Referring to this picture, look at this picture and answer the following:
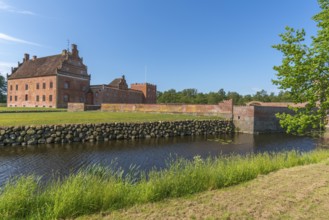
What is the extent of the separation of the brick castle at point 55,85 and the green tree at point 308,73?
45.9 metres

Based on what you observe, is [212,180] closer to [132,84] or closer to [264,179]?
[264,179]

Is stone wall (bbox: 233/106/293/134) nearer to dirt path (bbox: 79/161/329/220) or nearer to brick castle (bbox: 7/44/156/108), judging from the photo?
dirt path (bbox: 79/161/329/220)

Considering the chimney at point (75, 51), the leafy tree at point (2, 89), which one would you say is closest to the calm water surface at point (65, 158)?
the chimney at point (75, 51)

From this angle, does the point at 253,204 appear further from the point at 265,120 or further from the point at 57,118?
the point at 265,120

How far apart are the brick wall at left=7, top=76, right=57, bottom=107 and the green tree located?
46.1 meters

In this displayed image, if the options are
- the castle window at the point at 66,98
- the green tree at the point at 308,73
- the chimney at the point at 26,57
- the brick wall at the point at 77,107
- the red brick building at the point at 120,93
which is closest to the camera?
the green tree at the point at 308,73

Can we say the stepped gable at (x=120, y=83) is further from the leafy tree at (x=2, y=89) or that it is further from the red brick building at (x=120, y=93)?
the leafy tree at (x=2, y=89)

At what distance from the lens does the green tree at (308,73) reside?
6.82 m

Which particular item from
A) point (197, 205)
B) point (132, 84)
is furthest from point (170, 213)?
point (132, 84)

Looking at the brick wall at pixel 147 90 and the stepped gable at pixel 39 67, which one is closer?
the stepped gable at pixel 39 67

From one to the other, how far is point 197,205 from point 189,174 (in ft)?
4.61

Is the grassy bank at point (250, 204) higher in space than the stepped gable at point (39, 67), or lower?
lower

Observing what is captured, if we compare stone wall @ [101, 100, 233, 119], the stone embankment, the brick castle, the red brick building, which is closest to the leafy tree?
the brick castle

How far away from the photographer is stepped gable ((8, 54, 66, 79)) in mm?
47791
